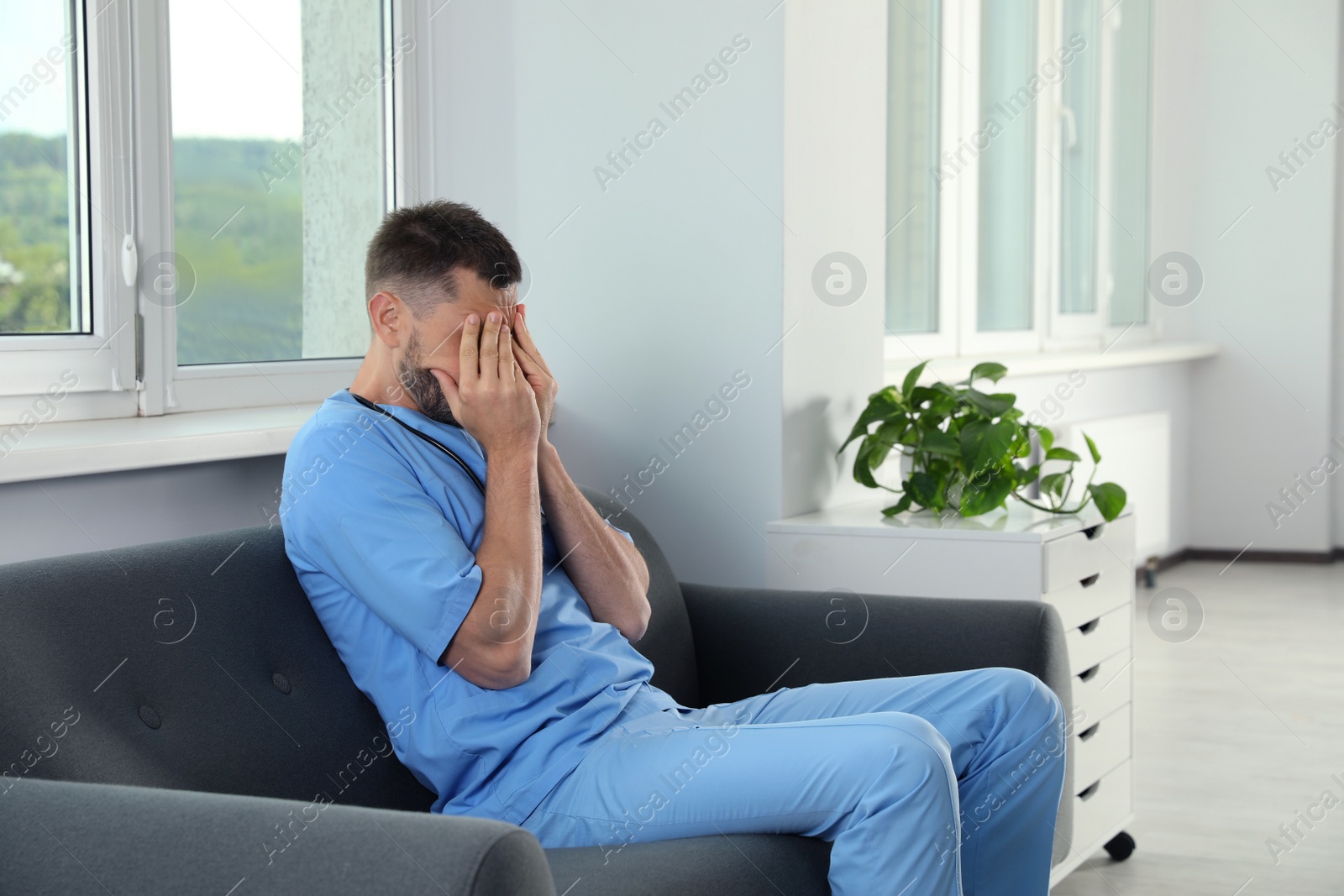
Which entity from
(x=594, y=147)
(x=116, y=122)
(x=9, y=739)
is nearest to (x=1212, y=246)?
(x=594, y=147)

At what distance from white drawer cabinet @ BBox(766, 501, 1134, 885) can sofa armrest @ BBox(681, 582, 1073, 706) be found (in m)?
0.21

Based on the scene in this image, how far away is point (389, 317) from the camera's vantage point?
5.70 ft

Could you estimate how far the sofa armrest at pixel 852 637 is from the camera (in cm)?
205

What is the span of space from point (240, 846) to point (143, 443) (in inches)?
36.1

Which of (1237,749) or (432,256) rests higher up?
(432,256)

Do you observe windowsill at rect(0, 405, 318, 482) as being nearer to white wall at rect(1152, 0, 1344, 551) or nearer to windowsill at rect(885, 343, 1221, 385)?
windowsill at rect(885, 343, 1221, 385)

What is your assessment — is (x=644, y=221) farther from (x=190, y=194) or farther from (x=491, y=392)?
(x=491, y=392)

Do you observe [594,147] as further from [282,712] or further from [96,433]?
[282,712]

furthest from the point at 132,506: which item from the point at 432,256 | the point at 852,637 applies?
the point at 852,637

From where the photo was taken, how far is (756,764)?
1546mm

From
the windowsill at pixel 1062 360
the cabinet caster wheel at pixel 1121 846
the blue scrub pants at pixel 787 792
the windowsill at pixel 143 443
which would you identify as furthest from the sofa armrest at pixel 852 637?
the windowsill at pixel 1062 360

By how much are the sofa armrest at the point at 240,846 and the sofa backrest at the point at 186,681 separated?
81 mm

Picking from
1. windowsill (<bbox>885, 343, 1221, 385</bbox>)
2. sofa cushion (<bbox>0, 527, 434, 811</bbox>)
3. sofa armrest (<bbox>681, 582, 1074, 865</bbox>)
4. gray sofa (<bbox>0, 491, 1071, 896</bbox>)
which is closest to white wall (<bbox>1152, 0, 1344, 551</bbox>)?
windowsill (<bbox>885, 343, 1221, 385</bbox>)

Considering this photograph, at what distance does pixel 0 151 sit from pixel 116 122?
0.62ft
